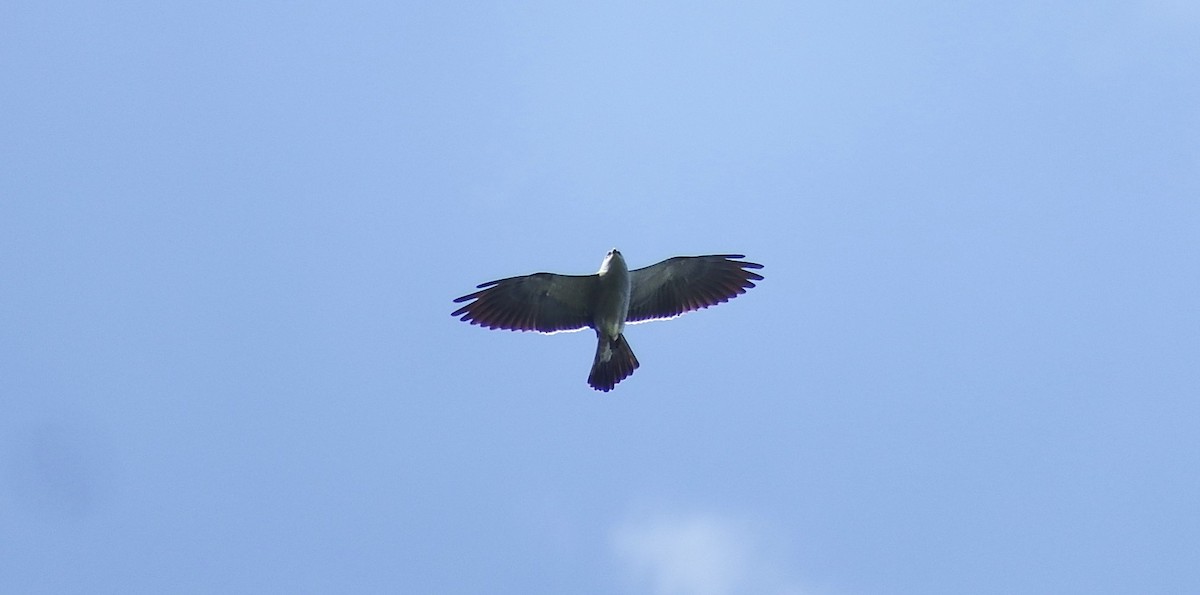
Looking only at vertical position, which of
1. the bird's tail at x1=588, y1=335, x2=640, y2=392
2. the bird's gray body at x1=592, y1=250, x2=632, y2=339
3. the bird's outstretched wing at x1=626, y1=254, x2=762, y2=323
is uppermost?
the bird's outstretched wing at x1=626, y1=254, x2=762, y2=323

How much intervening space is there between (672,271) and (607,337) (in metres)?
1.40

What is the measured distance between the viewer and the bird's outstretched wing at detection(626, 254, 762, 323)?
13.7m

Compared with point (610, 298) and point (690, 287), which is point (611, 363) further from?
point (690, 287)

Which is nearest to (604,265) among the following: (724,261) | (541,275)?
(541,275)

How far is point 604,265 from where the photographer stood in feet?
42.1

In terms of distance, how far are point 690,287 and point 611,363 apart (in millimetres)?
1667

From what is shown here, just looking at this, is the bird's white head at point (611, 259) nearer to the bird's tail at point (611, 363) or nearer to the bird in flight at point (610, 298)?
the bird in flight at point (610, 298)

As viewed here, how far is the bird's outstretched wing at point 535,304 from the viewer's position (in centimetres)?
1316

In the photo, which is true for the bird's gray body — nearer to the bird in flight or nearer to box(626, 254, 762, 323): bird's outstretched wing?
the bird in flight

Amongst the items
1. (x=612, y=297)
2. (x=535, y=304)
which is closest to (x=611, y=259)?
(x=612, y=297)

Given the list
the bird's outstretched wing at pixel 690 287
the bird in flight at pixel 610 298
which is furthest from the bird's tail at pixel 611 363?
the bird's outstretched wing at pixel 690 287

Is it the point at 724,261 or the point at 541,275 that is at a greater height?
the point at 724,261

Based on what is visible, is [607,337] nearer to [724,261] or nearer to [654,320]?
[654,320]

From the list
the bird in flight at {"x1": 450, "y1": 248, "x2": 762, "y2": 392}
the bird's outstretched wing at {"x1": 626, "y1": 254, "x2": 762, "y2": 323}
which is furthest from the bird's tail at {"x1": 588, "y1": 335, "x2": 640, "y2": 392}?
the bird's outstretched wing at {"x1": 626, "y1": 254, "x2": 762, "y2": 323}
